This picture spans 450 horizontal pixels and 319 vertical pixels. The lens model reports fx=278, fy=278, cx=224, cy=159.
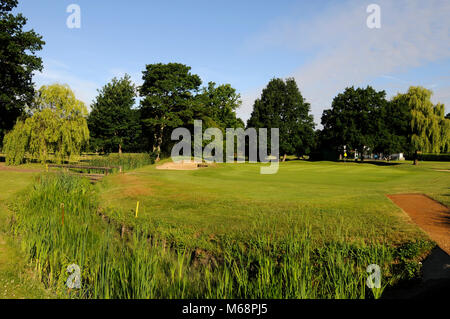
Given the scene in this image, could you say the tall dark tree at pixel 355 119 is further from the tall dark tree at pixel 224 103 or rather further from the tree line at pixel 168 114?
the tall dark tree at pixel 224 103

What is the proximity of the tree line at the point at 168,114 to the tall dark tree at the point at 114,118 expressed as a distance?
0.21m

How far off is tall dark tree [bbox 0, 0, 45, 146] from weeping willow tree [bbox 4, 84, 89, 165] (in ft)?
7.56

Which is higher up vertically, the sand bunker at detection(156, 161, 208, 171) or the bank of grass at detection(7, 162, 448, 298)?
the sand bunker at detection(156, 161, 208, 171)

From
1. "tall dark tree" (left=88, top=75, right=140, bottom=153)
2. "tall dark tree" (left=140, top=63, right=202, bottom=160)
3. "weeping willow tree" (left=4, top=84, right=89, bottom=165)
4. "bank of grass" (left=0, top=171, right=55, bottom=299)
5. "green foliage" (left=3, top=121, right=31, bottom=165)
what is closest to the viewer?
"bank of grass" (left=0, top=171, right=55, bottom=299)

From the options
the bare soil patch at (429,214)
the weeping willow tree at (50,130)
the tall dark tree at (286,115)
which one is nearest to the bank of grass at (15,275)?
the bare soil patch at (429,214)

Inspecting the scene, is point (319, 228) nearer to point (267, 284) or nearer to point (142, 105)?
point (267, 284)

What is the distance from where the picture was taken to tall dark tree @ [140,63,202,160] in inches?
1890

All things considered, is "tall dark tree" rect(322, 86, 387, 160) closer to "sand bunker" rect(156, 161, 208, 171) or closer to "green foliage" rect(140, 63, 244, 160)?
"green foliage" rect(140, 63, 244, 160)

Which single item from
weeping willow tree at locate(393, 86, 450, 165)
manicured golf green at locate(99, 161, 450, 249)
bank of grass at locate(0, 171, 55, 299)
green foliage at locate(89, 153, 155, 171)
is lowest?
bank of grass at locate(0, 171, 55, 299)

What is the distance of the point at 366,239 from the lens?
8.36m

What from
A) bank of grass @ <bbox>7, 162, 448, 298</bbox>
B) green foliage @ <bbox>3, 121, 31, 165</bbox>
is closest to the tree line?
green foliage @ <bbox>3, 121, 31, 165</bbox>

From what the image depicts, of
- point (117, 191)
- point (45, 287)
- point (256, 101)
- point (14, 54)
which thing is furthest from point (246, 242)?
point (256, 101)

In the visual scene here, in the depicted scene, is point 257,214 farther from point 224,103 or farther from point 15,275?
point 224,103

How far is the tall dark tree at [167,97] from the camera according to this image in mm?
48000
